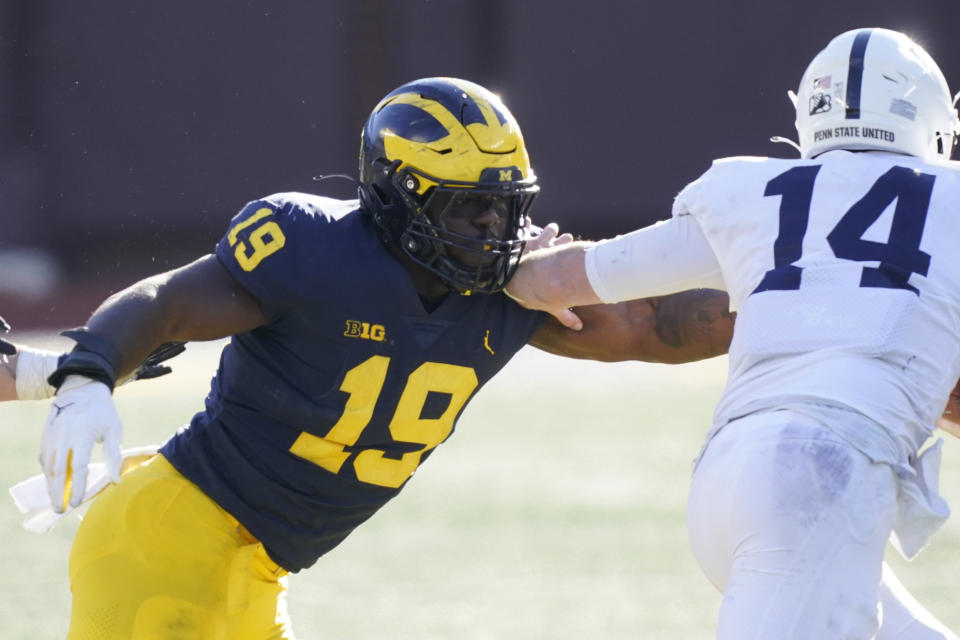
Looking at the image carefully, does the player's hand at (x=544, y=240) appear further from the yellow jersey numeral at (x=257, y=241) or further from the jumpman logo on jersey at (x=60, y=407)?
the jumpman logo on jersey at (x=60, y=407)

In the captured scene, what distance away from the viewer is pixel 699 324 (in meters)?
3.13

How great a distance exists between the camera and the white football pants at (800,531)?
2.10 metres

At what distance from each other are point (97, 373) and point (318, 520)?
2.28ft

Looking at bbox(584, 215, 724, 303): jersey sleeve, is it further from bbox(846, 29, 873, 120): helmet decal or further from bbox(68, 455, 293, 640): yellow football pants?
bbox(68, 455, 293, 640): yellow football pants

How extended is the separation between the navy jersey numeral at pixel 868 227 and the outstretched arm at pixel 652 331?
2.52 feet

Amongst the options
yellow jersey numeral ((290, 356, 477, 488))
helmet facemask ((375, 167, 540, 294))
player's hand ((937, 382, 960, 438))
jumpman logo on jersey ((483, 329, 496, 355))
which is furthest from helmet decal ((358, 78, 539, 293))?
player's hand ((937, 382, 960, 438))

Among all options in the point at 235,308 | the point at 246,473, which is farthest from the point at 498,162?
the point at 246,473

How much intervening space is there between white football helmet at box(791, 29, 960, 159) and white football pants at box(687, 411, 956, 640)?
2.08 ft

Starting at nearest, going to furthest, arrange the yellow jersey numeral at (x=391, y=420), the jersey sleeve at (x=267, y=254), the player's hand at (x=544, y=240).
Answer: the jersey sleeve at (x=267, y=254), the yellow jersey numeral at (x=391, y=420), the player's hand at (x=544, y=240)

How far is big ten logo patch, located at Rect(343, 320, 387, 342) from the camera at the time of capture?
2766mm

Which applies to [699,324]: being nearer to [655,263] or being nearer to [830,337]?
[655,263]

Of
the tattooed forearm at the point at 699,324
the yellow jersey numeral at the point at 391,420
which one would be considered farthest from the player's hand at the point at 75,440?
the tattooed forearm at the point at 699,324

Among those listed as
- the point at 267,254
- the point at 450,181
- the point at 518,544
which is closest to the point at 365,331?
the point at 267,254

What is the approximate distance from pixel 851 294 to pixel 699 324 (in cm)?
85
